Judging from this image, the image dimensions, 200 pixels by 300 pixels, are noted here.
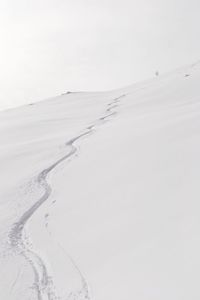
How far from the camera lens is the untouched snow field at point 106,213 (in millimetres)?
2336

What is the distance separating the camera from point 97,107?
7707mm

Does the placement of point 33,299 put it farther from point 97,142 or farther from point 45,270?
point 97,142

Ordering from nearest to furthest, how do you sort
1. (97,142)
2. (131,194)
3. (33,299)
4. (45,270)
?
1. (33,299)
2. (45,270)
3. (131,194)
4. (97,142)

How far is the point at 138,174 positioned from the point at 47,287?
1.19 metres

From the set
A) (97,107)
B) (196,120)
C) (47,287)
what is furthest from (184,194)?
(97,107)

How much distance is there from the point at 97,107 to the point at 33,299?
17.8 feet

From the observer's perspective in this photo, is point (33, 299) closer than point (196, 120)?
Yes

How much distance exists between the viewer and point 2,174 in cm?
439

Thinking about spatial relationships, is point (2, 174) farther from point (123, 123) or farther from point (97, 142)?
point (123, 123)

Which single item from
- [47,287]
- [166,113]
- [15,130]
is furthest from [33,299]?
[15,130]

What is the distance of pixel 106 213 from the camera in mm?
3031

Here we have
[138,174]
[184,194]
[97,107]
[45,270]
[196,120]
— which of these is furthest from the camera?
[97,107]

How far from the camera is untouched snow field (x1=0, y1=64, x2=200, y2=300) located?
2.34 metres

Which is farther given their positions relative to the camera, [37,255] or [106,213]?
[106,213]
